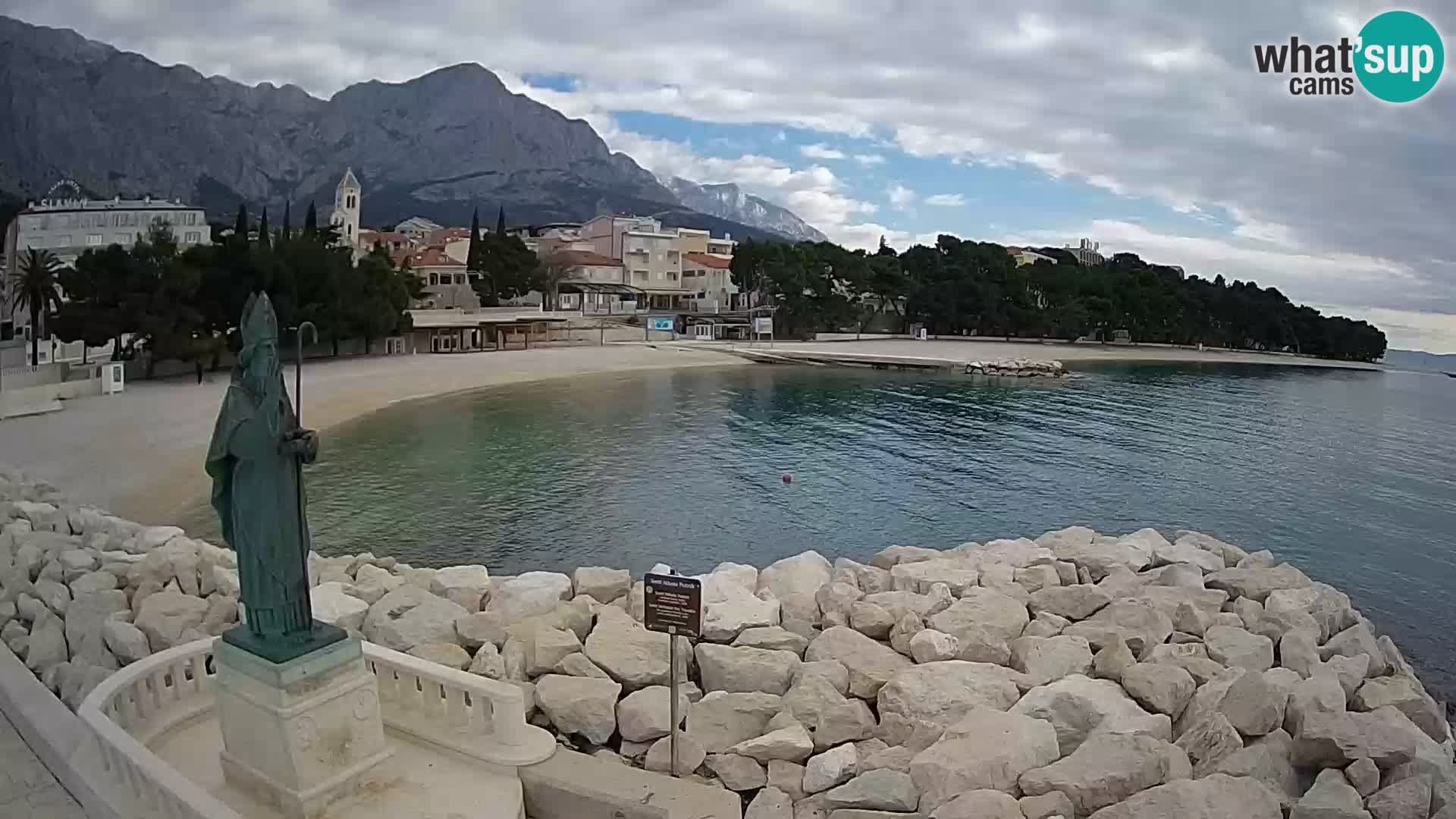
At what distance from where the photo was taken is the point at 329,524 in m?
12.6

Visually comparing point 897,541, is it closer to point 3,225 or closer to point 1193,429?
point 1193,429

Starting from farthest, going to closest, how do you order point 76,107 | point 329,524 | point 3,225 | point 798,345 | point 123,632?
1. point 798,345
2. point 76,107
3. point 3,225
4. point 329,524
5. point 123,632

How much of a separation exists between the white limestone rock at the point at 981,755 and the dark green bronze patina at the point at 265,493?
9.17 feet

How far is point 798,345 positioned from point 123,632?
44.8m

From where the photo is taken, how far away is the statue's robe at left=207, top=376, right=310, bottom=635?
3602 mm

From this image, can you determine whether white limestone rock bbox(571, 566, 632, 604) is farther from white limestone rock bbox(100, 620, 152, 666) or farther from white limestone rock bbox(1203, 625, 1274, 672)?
white limestone rock bbox(1203, 625, 1274, 672)

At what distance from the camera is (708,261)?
60.8 m

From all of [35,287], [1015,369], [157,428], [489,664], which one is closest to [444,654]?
[489,664]

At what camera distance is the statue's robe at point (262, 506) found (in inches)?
142

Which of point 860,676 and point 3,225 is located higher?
point 3,225

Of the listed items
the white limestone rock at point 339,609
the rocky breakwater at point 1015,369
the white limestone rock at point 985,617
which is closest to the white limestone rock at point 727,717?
the white limestone rock at point 985,617

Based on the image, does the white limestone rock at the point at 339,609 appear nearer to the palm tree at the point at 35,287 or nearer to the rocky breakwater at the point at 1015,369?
the palm tree at the point at 35,287

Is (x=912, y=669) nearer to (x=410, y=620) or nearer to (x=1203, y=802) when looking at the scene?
(x=1203, y=802)

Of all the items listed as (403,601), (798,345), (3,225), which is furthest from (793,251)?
(403,601)
